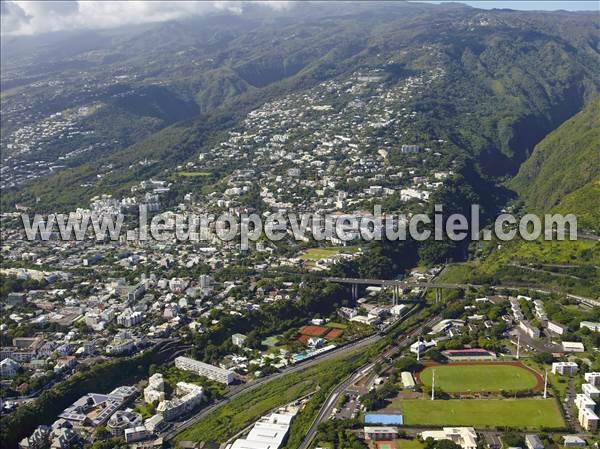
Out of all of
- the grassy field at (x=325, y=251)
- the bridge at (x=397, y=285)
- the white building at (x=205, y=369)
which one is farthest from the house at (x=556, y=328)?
the grassy field at (x=325, y=251)

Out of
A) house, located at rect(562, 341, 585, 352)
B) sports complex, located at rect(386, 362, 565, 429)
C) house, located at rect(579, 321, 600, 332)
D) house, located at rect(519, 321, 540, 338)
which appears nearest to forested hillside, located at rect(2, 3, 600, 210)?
house, located at rect(519, 321, 540, 338)

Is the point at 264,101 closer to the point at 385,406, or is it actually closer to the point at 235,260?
the point at 235,260

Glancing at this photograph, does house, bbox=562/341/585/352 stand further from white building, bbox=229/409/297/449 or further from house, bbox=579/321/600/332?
white building, bbox=229/409/297/449

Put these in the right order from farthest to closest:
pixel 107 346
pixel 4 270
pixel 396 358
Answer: pixel 4 270 < pixel 107 346 < pixel 396 358

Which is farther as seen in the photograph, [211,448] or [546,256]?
[546,256]

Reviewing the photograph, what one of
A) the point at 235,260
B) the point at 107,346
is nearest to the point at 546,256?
the point at 235,260

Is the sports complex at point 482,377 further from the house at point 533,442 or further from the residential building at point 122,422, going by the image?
the residential building at point 122,422

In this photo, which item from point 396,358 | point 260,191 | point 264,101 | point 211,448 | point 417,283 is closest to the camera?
point 211,448
